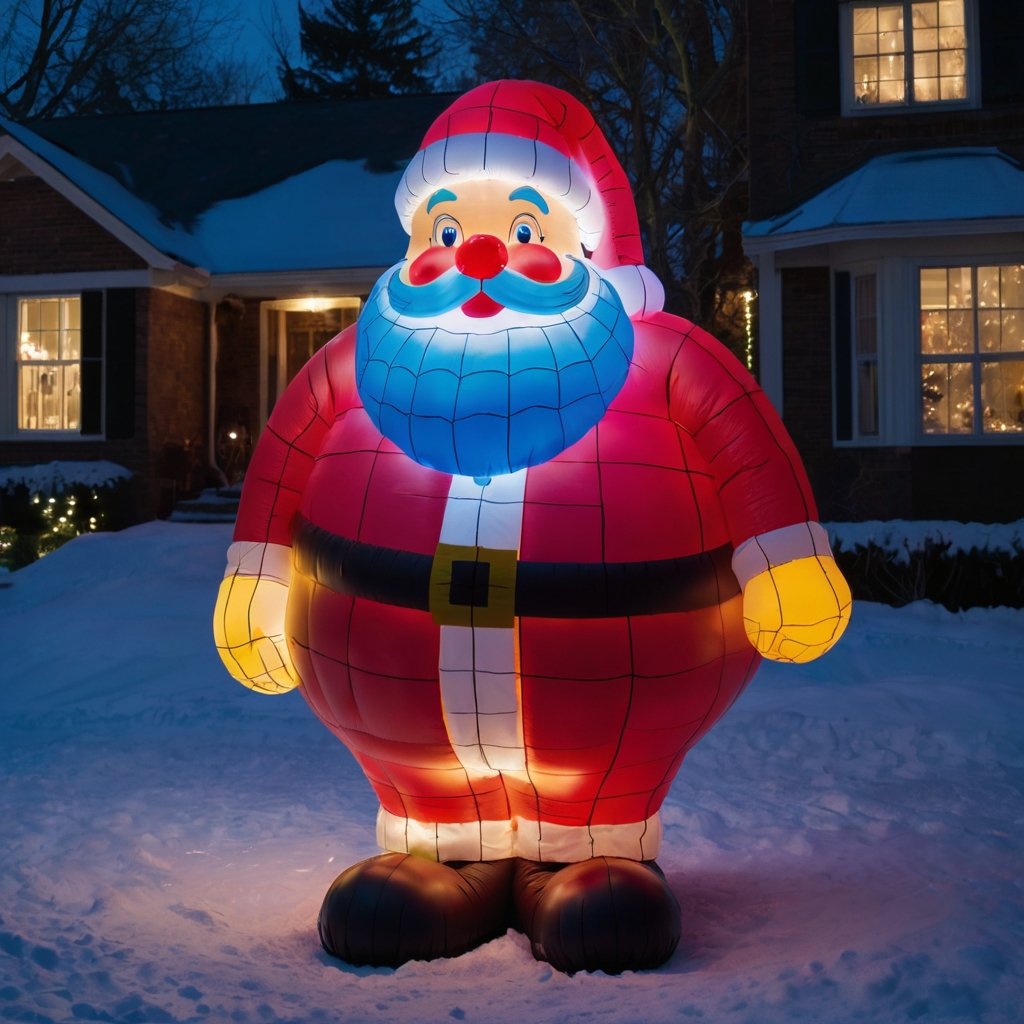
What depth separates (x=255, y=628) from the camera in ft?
11.3

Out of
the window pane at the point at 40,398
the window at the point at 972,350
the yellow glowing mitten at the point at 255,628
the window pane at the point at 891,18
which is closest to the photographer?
the yellow glowing mitten at the point at 255,628

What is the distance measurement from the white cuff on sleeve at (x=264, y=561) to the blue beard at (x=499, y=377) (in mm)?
625

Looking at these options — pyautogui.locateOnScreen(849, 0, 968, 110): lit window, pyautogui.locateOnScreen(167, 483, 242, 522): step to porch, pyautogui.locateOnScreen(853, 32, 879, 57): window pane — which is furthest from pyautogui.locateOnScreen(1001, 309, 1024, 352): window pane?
pyautogui.locateOnScreen(167, 483, 242, 522): step to porch

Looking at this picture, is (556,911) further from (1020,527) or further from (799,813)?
(1020,527)

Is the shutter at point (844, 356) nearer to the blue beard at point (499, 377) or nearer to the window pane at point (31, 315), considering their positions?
the blue beard at point (499, 377)

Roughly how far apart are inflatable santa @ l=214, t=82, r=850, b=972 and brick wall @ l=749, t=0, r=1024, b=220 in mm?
9661

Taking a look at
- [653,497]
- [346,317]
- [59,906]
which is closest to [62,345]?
[346,317]

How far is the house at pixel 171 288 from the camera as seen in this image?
44.8 ft

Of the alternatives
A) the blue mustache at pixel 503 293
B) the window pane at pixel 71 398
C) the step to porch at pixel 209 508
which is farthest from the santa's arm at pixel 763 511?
the window pane at pixel 71 398

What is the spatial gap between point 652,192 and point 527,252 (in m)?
14.4

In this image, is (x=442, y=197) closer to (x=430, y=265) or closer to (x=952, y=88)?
(x=430, y=265)

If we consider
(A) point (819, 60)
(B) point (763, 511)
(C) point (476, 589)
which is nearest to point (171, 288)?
(A) point (819, 60)

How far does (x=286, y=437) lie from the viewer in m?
3.60

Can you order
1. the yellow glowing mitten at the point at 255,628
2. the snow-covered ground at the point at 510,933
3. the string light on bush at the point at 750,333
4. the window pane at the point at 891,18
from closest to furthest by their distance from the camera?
the snow-covered ground at the point at 510,933 → the yellow glowing mitten at the point at 255,628 → the window pane at the point at 891,18 → the string light on bush at the point at 750,333
